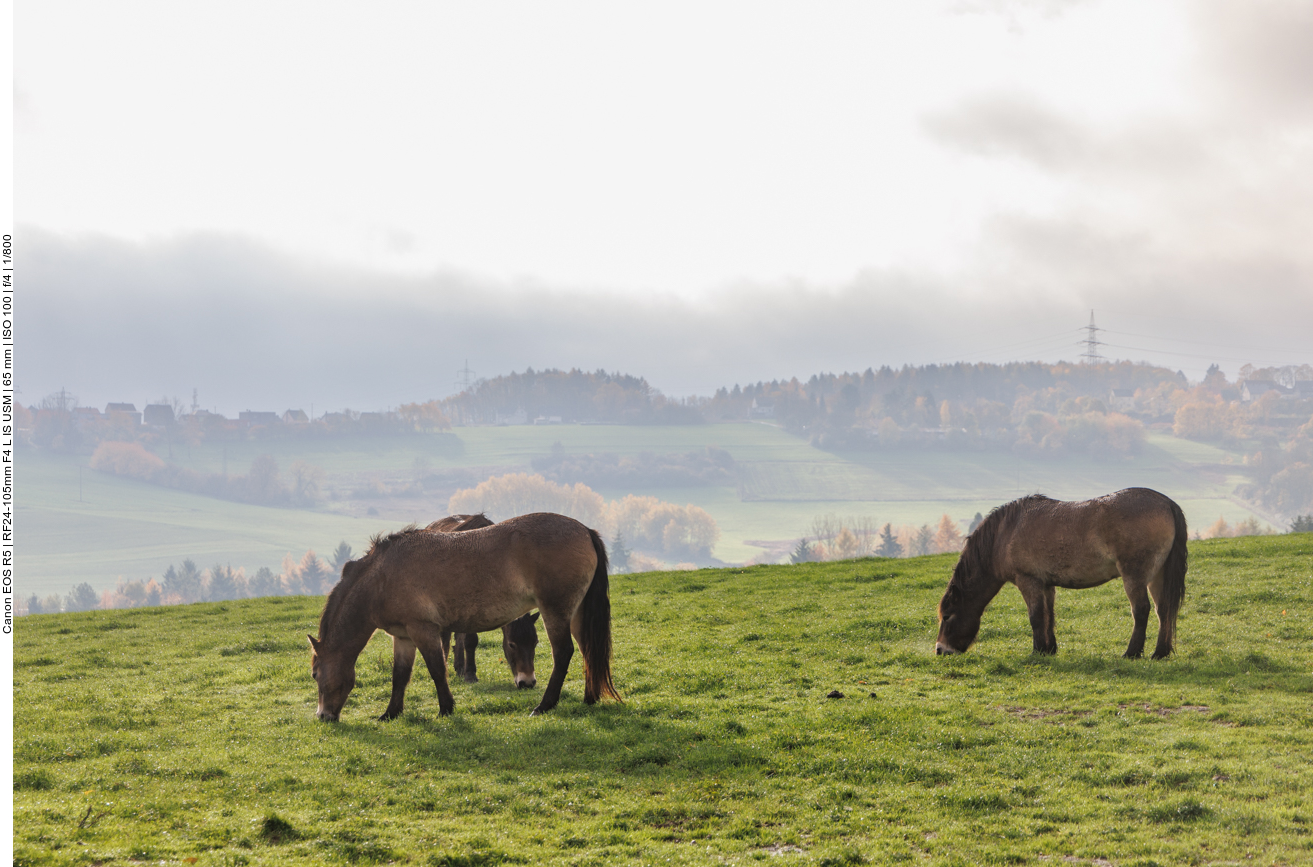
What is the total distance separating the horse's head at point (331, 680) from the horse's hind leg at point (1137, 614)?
10.6m

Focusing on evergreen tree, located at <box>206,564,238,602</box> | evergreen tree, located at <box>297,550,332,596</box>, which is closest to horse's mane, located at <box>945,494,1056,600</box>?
evergreen tree, located at <box>297,550,332,596</box>

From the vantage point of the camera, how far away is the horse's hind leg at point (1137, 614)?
1195 centimetres

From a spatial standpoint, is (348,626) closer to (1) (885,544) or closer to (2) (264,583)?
(1) (885,544)

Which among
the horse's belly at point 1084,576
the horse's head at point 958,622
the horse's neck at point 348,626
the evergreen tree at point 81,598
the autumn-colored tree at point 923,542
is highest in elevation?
the horse's belly at point 1084,576

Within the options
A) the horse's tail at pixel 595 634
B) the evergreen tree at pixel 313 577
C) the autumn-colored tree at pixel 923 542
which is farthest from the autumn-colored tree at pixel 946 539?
the horse's tail at pixel 595 634

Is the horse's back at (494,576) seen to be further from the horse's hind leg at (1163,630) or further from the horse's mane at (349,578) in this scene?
the horse's hind leg at (1163,630)

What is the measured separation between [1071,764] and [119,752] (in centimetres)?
1003

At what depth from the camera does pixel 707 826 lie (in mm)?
7219

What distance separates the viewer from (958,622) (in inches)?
530

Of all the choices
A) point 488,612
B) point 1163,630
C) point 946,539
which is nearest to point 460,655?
point 488,612

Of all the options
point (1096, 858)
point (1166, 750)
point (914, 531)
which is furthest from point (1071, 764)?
point (914, 531)

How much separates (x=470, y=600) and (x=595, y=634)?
1.62 meters

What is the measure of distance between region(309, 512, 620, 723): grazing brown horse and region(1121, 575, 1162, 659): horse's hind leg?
23.7ft

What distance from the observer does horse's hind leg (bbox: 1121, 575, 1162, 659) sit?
1195 cm
